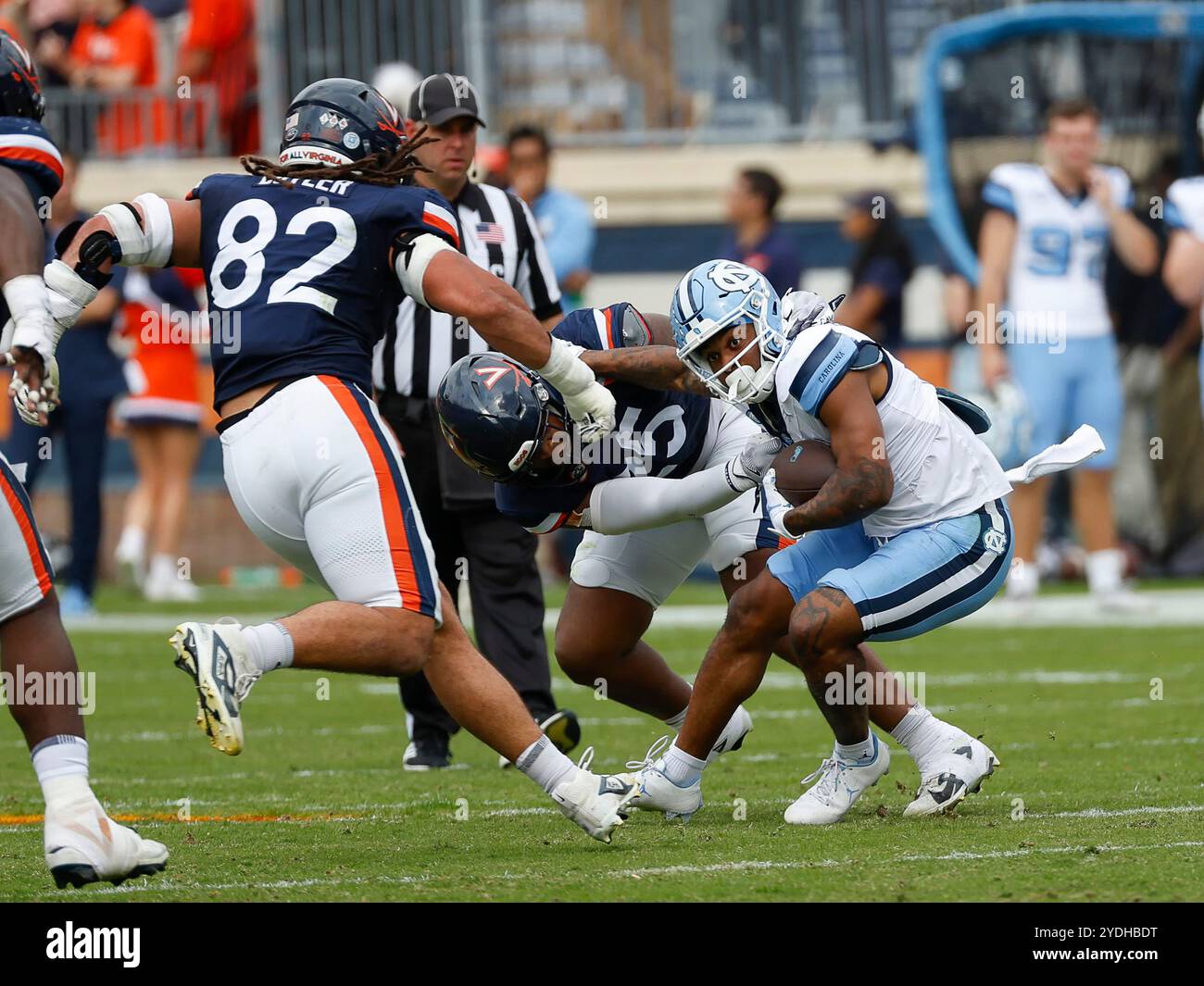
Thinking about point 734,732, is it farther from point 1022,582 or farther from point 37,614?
point 1022,582

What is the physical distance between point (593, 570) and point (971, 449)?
1131 millimetres

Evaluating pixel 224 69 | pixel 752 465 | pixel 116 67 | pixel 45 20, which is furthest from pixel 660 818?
pixel 45 20

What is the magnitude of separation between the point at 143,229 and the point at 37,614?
1.02 metres

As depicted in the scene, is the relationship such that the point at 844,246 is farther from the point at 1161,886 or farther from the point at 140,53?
the point at 1161,886

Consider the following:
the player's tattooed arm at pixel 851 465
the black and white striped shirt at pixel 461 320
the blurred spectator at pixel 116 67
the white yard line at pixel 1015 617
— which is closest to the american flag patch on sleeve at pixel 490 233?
the black and white striped shirt at pixel 461 320

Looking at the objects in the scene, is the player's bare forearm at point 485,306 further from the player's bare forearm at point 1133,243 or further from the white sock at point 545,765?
the player's bare forearm at point 1133,243

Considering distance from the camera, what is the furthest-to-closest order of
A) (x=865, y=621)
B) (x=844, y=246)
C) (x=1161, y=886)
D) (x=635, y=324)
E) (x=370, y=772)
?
(x=844, y=246) → (x=370, y=772) → (x=635, y=324) → (x=865, y=621) → (x=1161, y=886)

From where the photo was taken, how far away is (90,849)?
400 centimetres

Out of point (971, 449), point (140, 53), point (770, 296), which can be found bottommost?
point (971, 449)

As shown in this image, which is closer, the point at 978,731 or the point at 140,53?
the point at 978,731

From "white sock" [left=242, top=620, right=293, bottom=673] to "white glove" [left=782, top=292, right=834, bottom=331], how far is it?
1458mm

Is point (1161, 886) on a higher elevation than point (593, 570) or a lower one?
lower

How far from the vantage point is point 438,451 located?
6.57 meters


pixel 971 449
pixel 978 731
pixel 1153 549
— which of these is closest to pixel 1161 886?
pixel 971 449
